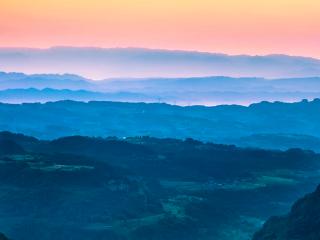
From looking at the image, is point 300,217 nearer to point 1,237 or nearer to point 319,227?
point 319,227

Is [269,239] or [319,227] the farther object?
[269,239]

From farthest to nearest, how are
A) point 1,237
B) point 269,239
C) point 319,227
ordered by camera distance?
1. point 269,239
2. point 319,227
3. point 1,237

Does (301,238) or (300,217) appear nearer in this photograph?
(301,238)

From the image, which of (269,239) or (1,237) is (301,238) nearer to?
(269,239)

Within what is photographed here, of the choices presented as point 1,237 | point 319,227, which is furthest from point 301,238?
point 1,237

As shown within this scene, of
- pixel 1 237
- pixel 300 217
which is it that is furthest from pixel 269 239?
pixel 1 237

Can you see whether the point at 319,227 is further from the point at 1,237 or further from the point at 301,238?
the point at 1,237

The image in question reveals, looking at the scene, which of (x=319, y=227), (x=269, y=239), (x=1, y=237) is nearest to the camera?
(x=1, y=237)
